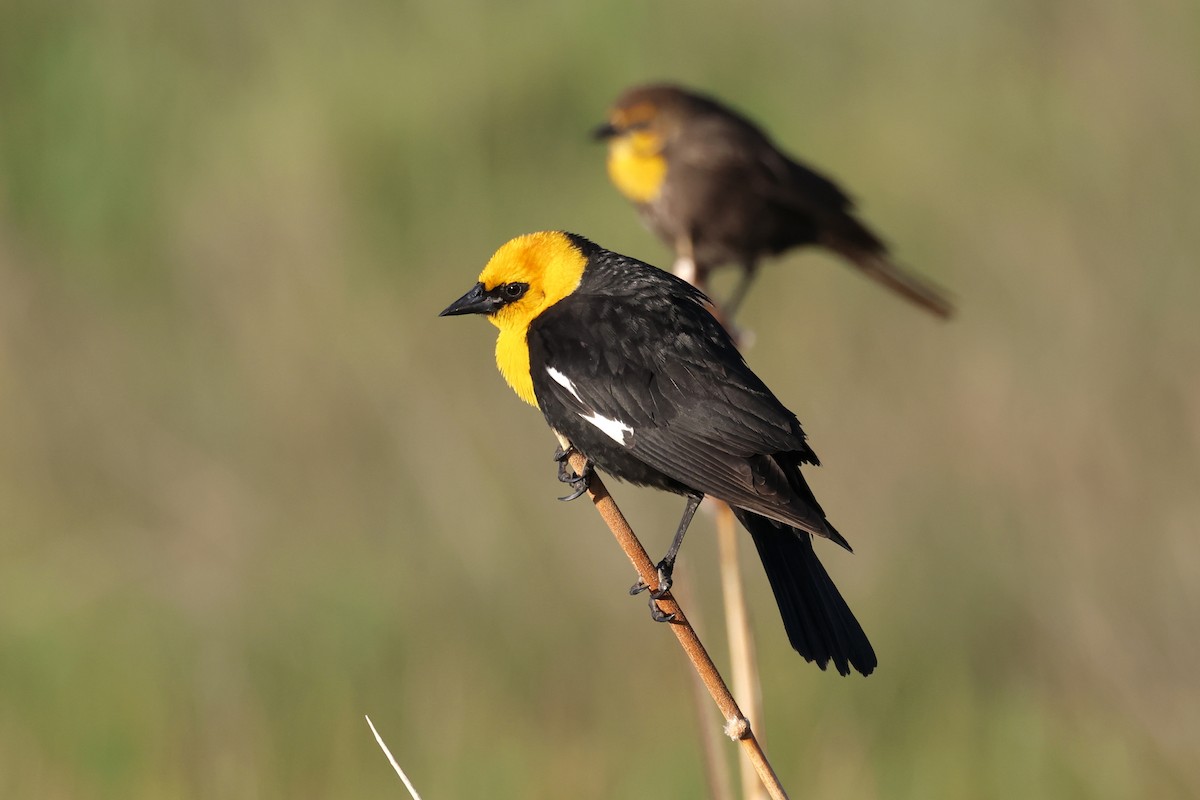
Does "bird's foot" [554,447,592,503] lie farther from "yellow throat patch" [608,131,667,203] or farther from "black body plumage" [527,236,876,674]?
"yellow throat patch" [608,131,667,203]

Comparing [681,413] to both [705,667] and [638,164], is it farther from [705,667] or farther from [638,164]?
[638,164]

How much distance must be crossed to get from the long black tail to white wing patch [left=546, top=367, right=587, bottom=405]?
1.34 feet

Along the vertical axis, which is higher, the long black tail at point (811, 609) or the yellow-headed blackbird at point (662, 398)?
the yellow-headed blackbird at point (662, 398)

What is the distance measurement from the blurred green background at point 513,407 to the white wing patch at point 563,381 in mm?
1728

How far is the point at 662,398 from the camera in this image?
2.96m

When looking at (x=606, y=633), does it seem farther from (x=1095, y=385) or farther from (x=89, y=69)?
(x=89, y=69)

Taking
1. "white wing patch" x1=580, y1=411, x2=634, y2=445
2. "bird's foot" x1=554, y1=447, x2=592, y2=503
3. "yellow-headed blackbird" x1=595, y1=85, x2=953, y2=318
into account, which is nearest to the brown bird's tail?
"yellow-headed blackbird" x1=595, y1=85, x2=953, y2=318

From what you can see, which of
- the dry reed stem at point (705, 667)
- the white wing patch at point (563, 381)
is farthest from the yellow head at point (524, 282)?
the dry reed stem at point (705, 667)

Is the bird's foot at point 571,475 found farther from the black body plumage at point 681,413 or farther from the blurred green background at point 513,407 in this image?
the blurred green background at point 513,407

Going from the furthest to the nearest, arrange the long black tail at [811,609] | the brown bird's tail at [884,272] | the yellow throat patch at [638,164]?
1. the brown bird's tail at [884,272]
2. the yellow throat patch at [638,164]
3. the long black tail at [811,609]

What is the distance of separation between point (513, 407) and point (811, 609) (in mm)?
3770

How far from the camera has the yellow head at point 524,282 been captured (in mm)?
3164

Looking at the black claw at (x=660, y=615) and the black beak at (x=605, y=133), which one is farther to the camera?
the black beak at (x=605, y=133)

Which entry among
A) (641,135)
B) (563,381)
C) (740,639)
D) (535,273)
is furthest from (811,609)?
(641,135)
